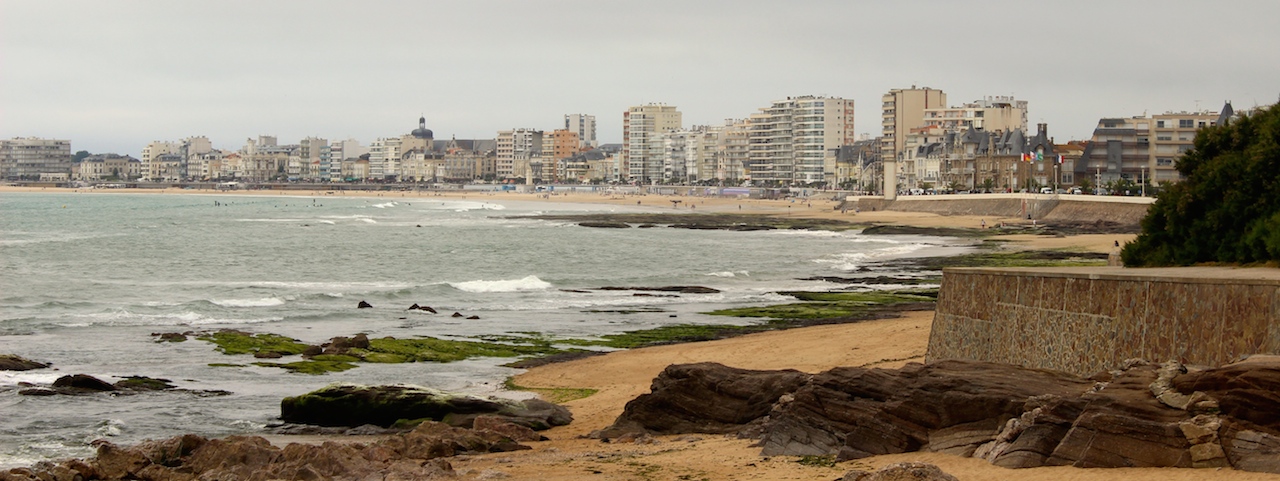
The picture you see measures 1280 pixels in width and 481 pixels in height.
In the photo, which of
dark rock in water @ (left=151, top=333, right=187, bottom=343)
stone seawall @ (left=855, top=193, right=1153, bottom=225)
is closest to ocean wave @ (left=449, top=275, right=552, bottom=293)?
dark rock in water @ (left=151, top=333, right=187, bottom=343)

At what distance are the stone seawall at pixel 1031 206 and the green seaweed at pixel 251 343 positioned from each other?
53.6m

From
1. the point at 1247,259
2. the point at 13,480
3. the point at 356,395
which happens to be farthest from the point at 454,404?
the point at 1247,259

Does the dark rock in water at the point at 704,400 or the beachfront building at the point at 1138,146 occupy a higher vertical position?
the beachfront building at the point at 1138,146

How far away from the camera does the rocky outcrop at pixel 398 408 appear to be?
62.1 feet

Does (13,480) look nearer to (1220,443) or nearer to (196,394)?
(196,394)

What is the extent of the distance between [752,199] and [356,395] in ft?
492

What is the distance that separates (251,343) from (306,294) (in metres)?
13.6

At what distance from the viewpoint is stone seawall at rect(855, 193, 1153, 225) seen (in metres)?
78.9

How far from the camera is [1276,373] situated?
11633mm

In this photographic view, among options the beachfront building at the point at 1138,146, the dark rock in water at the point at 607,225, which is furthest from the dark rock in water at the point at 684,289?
the beachfront building at the point at 1138,146

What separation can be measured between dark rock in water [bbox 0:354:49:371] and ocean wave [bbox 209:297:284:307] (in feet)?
43.0

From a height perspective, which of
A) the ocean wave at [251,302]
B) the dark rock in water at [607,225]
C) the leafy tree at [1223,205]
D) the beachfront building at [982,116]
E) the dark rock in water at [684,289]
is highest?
the beachfront building at [982,116]

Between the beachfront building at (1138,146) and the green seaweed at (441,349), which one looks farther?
the beachfront building at (1138,146)

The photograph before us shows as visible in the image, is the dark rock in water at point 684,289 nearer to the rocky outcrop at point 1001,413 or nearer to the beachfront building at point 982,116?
the rocky outcrop at point 1001,413
